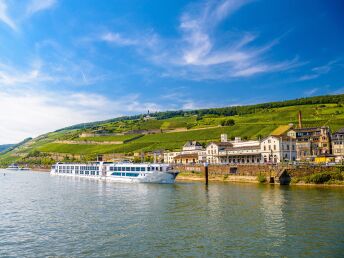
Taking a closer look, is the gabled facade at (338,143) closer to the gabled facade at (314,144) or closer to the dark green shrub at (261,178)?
the gabled facade at (314,144)

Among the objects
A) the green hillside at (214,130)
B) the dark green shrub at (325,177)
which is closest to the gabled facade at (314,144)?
the green hillside at (214,130)

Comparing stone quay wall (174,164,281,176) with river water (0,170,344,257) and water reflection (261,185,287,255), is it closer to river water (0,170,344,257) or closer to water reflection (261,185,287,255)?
water reflection (261,185,287,255)

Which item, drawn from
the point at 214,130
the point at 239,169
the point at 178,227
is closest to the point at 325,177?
the point at 239,169

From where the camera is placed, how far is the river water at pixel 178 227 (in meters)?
25.1

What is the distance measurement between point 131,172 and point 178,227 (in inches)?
2178

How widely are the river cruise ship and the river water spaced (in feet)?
94.2

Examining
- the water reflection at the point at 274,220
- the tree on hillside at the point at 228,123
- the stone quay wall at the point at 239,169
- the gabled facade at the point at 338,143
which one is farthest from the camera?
the tree on hillside at the point at 228,123

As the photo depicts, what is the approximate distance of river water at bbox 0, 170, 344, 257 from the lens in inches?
987

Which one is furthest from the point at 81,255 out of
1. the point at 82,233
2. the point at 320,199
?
the point at 320,199

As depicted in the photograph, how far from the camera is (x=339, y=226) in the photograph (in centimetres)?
3052

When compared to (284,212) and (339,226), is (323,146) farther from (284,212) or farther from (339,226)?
(339,226)

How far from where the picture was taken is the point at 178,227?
104 ft

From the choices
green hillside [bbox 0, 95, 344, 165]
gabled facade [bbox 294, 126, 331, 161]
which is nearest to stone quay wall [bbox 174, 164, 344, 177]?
gabled facade [bbox 294, 126, 331, 161]

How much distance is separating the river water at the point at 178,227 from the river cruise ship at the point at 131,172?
28.7 metres
